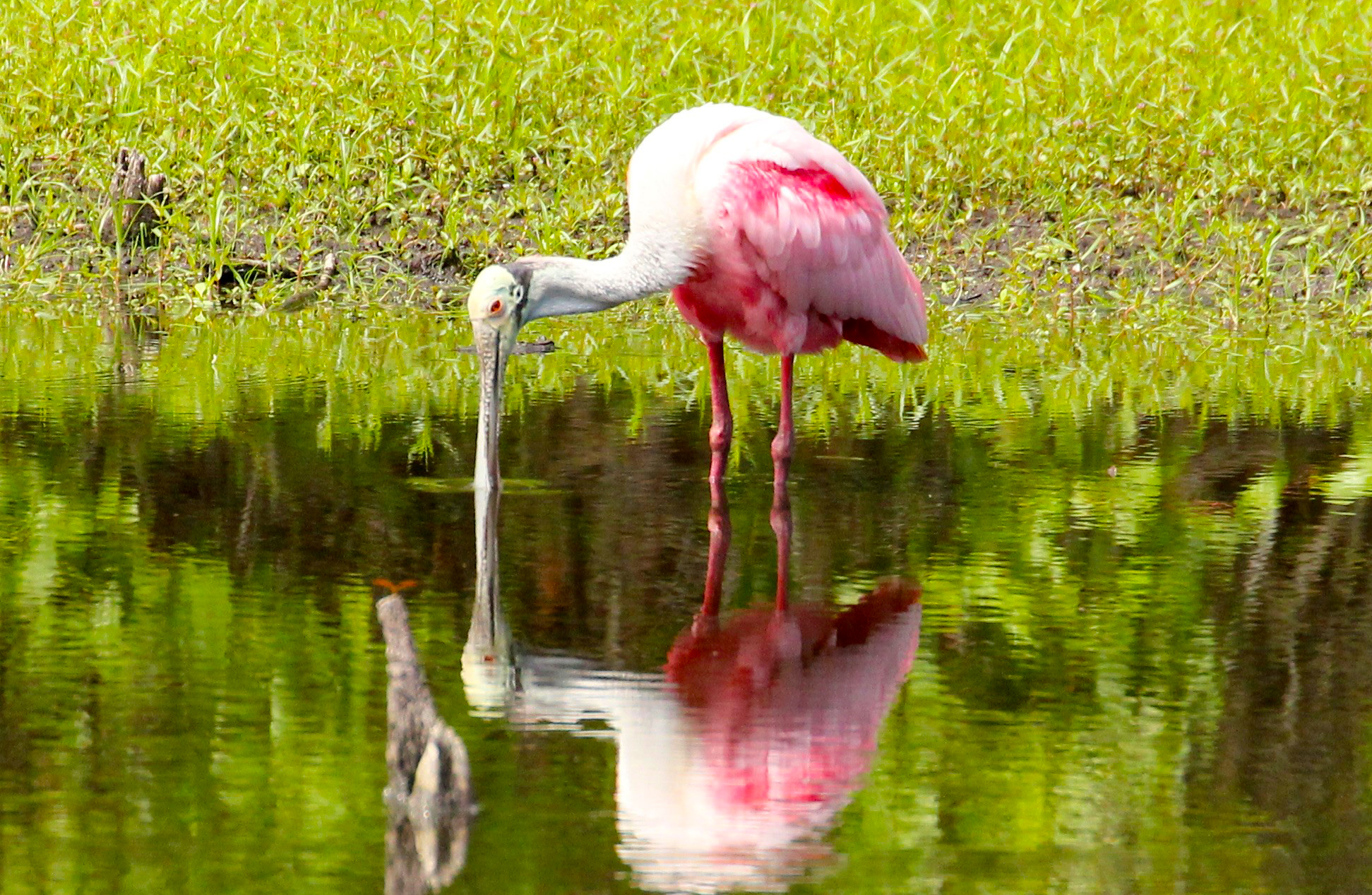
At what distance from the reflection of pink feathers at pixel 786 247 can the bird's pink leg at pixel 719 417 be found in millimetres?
85

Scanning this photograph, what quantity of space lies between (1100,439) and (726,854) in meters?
4.83

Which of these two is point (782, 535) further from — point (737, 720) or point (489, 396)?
point (737, 720)

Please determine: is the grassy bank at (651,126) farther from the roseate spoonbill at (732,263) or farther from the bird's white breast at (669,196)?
the bird's white breast at (669,196)

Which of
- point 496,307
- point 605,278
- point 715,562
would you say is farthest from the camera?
point 605,278

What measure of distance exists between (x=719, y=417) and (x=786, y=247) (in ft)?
2.05

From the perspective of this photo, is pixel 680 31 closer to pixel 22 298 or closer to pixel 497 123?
pixel 497 123

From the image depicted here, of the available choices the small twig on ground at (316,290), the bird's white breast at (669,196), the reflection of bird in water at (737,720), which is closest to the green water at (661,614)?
the reflection of bird in water at (737,720)

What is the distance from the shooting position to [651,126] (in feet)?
46.8

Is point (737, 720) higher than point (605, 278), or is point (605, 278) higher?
point (605, 278)

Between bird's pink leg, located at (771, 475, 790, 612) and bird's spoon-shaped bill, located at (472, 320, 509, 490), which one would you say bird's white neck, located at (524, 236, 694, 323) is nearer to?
bird's spoon-shaped bill, located at (472, 320, 509, 490)

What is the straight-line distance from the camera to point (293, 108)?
14242 millimetres

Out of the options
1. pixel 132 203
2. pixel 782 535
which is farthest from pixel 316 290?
pixel 782 535

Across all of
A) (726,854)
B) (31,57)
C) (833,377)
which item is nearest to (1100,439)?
(833,377)

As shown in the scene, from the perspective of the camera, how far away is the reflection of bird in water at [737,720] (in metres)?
4.01
